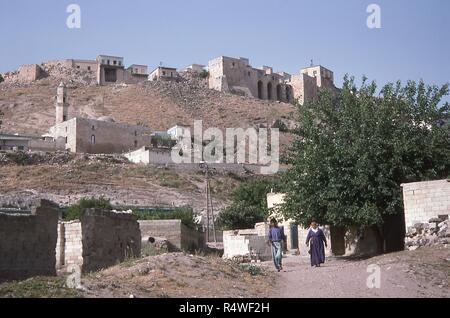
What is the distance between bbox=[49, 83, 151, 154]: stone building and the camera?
209 ft

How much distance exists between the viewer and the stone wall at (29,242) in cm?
1182

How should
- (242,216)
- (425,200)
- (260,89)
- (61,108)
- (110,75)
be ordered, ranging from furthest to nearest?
(110,75), (260,89), (61,108), (242,216), (425,200)

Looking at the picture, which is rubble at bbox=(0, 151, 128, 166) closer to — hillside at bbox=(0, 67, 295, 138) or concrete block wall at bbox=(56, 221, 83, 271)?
hillside at bbox=(0, 67, 295, 138)

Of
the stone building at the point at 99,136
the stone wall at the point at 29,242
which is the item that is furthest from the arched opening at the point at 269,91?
the stone wall at the point at 29,242

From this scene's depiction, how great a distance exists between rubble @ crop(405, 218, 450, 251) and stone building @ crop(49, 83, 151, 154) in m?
51.6

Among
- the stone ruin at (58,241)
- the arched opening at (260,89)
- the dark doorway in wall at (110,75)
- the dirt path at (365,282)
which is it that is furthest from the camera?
the dark doorway in wall at (110,75)

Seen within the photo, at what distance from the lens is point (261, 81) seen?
106 meters

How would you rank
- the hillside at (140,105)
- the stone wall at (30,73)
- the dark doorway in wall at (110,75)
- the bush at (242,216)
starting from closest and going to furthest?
the bush at (242,216) → the hillside at (140,105) → the dark doorway in wall at (110,75) → the stone wall at (30,73)

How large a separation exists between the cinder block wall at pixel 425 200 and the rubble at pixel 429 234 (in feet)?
1.05

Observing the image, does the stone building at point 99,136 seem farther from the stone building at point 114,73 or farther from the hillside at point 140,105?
the stone building at point 114,73

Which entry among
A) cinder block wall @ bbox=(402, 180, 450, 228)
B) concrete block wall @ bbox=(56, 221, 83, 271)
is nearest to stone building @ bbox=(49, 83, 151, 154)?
concrete block wall @ bbox=(56, 221, 83, 271)

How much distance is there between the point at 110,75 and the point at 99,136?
1723 inches

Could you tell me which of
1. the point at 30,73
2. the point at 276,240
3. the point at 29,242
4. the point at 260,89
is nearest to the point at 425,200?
the point at 276,240

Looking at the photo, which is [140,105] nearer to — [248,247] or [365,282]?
[248,247]
